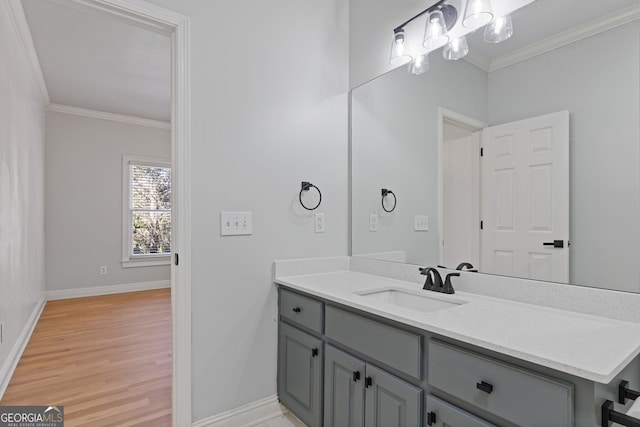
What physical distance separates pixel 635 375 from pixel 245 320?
1609 millimetres

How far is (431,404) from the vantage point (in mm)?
1151

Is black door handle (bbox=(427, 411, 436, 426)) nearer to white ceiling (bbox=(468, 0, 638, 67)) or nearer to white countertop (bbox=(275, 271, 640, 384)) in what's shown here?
white countertop (bbox=(275, 271, 640, 384))

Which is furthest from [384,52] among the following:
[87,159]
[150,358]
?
[87,159]

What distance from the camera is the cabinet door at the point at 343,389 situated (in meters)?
1.43

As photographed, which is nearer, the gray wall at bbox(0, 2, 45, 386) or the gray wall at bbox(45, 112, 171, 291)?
the gray wall at bbox(0, 2, 45, 386)

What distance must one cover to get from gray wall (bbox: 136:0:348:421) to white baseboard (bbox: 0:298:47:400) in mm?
1631

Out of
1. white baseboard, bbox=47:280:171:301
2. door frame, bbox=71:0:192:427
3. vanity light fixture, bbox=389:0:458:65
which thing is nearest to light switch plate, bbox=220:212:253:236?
door frame, bbox=71:0:192:427

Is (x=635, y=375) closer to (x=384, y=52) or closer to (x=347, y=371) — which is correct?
(x=347, y=371)

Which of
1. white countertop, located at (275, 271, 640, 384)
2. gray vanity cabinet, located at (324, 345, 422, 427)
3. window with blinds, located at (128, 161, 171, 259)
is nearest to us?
white countertop, located at (275, 271, 640, 384)

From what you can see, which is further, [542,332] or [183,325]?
[183,325]

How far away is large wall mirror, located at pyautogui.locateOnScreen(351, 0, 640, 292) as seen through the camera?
123cm

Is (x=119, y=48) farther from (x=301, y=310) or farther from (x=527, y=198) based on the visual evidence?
(x=527, y=198)

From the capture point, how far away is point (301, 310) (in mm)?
1800

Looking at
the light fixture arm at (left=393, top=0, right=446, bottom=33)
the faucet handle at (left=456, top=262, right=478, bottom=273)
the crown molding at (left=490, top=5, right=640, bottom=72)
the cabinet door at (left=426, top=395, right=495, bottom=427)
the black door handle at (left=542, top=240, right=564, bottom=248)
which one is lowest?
the cabinet door at (left=426, top=395, right=495, bottom=427)
